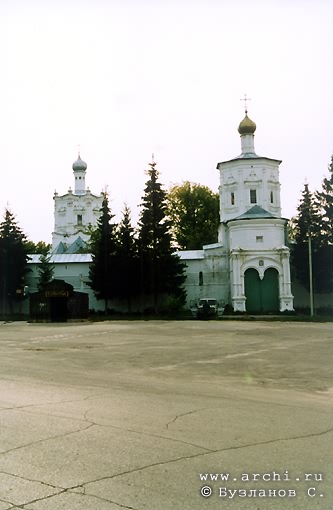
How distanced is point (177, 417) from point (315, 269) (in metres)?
41.4

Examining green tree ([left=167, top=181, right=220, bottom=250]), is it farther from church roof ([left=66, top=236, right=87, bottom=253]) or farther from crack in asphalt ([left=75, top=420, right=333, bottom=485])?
crack in asphalt ([left=75, top=420, right=333, bottom=485])

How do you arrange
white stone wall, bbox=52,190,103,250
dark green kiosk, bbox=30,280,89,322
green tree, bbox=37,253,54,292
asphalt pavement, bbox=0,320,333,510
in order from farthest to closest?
white stone wall, bbox=52,190,103,250 → green tree, bbox=37,253,54,292 → dark green kiosk, bbox=30,280,89,322 → asphalt pavement, bbox=0,320,333,510

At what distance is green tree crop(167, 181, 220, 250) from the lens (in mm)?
67062

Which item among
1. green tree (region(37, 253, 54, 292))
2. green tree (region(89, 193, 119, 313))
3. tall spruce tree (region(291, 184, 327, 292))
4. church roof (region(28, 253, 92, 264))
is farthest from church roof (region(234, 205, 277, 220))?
green tree (region(37, 253, 54, 292))

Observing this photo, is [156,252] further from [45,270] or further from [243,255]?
[45,270]

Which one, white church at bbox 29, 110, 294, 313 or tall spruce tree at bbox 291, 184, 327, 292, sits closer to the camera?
white church at bbox 29, 110, 294, 313

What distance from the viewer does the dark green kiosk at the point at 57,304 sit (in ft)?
124

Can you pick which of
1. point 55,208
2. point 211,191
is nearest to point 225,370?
point 211,191

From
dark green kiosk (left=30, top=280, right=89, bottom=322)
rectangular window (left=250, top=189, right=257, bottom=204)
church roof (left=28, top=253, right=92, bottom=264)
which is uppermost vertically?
rectangular window (left=250, top=189, right=257, bottom=204)

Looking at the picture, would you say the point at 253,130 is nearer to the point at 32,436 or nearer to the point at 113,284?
the point at 113,284

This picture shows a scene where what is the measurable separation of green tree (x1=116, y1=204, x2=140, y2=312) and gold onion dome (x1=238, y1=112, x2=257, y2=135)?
13.6 m

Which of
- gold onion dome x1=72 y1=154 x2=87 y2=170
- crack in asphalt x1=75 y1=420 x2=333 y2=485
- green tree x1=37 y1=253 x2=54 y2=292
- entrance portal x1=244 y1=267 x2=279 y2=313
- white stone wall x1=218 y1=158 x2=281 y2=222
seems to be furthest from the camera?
gold onion dome x1=72 y1=154 x2=87 y2=170

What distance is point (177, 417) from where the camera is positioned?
23.2 ft

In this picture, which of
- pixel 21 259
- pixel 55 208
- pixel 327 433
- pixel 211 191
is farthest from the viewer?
pixel 55 208
